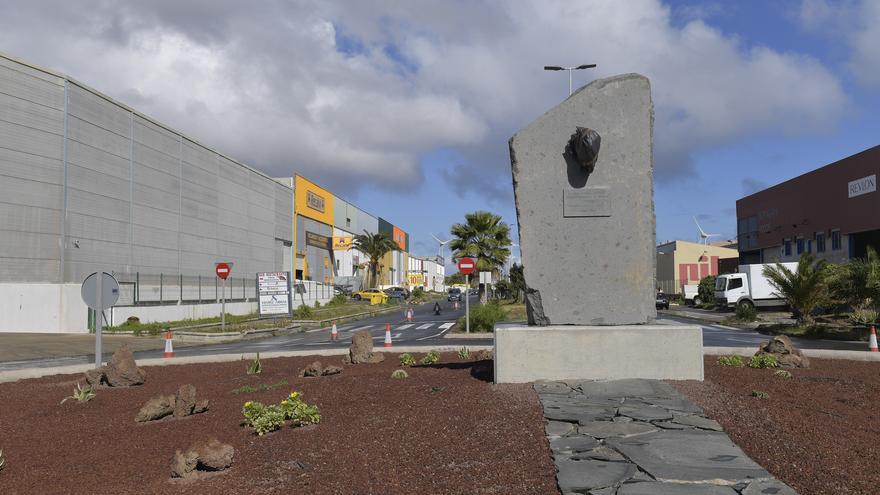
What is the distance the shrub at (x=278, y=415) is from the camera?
21.7ft

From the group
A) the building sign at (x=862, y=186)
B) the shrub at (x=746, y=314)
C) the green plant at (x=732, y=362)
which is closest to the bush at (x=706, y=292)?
the building sign at (x=862, y=186)

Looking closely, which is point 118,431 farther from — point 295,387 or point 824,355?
point 824,355

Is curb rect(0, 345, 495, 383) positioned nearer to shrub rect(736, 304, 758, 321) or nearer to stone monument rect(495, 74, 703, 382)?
stone monument rect(495, 74, 703, 382)

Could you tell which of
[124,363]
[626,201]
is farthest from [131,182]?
[626,201]

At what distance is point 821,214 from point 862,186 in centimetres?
498

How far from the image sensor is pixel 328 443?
236 inches

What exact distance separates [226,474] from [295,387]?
397 cm

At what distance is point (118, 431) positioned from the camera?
7465 mm

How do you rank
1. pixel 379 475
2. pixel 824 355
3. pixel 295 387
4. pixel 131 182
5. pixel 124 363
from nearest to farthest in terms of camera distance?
pixel 379 475
pixel 295 387
pixel 124 363
pixel 824 355
pixel 131 182

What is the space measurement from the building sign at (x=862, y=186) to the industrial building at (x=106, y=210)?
37.7 metres

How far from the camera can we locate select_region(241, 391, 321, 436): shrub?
6.61 m

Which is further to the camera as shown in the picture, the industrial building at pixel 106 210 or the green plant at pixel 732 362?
the industrial building at pixel 106 210

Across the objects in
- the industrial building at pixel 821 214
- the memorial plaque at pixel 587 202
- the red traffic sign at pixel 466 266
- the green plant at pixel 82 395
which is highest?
the industrial building at pixel 821 214

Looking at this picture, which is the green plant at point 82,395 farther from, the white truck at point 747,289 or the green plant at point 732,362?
the white truck at point 747,289
